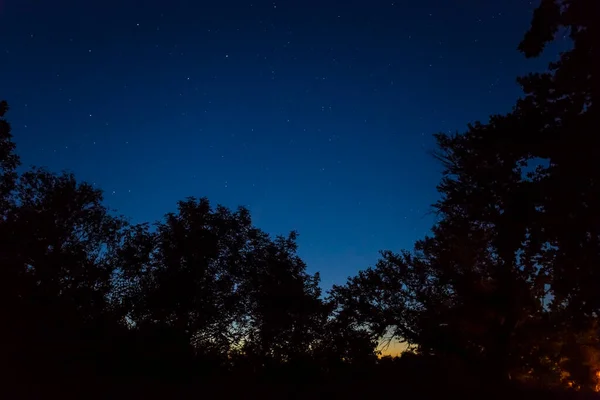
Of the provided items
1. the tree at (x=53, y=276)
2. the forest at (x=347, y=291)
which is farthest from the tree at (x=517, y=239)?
the tree at (x=53, y=276)

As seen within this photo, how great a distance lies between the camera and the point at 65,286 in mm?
25266

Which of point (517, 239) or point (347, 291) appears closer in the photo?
point (517, 239)

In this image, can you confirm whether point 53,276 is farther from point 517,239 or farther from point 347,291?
point 517,239

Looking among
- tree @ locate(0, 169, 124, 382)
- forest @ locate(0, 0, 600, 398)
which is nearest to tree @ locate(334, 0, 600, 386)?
forest @ locate(0, 0, 600, 398)

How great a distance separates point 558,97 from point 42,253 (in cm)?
2570

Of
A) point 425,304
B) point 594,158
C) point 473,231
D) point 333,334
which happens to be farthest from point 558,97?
point 333,334

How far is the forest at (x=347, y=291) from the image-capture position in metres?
12.9

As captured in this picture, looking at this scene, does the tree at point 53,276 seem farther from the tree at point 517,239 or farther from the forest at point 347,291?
the tree at point 517,239

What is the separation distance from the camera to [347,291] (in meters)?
28.4

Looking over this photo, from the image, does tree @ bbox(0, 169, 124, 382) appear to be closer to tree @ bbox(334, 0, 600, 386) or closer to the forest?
the forest

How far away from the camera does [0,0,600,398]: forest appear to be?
1294 cm

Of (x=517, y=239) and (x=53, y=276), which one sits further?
(x=53, y=276)

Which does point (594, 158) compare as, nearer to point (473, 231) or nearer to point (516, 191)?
point (516, 191)

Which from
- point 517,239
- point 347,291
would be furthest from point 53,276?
point 517,239
